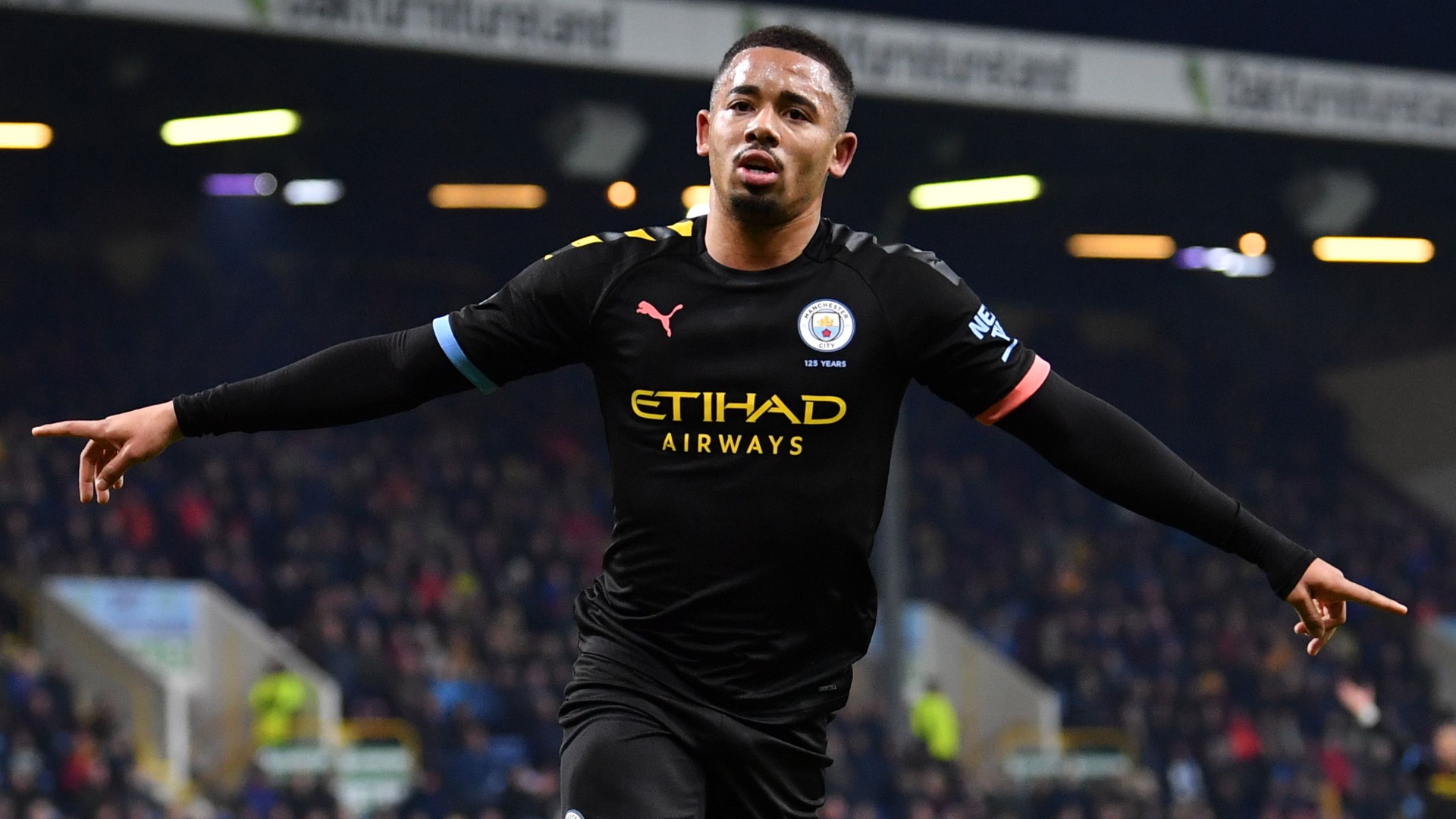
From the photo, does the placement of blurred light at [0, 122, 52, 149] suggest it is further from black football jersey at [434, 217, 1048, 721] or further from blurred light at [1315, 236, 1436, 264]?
black football jersey at [434, 217, 1048, 721]

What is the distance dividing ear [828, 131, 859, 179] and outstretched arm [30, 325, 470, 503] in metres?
0.86

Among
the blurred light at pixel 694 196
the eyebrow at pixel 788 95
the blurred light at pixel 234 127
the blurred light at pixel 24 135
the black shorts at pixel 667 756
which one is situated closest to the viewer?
the black shorts at pixel 667 756

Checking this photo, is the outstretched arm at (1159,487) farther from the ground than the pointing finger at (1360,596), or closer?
farther from the ground

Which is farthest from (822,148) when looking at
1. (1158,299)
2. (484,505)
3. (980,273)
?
(1158,299)

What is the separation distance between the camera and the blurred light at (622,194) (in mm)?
20750

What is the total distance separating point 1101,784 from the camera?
724 inches

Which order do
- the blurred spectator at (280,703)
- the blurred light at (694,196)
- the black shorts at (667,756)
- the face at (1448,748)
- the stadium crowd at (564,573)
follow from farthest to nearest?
the blurred light at (694,196), the blurred spectator at (280,703), the stadium crowd at (564,573), the face at (1448,748), the black shorts at (667,756)

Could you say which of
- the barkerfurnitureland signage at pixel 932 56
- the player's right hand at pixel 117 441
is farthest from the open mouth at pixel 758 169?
the barkerfurnitureland signage at pixel 932 56

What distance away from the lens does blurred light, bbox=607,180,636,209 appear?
2075 cm

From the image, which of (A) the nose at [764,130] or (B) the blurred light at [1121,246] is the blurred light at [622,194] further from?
(A) the nose at [764,130]

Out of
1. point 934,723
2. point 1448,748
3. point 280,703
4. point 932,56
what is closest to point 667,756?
point 1448,748

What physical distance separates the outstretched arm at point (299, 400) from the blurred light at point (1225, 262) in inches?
884

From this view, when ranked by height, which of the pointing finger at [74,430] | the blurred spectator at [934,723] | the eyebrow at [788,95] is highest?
the eyebrow at [788,95]

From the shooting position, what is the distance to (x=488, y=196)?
2298cm
